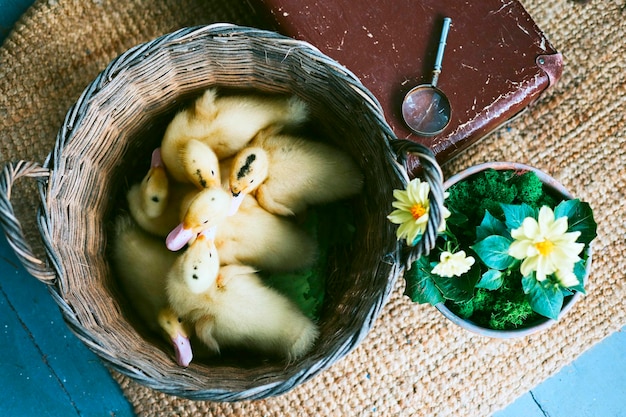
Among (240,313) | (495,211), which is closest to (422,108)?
(495,211)

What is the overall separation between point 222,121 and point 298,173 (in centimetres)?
15

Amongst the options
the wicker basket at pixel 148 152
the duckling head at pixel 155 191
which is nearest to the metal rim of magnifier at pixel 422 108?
the wicker basket at pixel 148 152

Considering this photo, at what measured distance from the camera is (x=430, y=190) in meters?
0.76

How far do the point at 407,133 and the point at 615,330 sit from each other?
0.59 meters

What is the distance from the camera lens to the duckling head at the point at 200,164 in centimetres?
91

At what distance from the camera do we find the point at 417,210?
2.50 feet

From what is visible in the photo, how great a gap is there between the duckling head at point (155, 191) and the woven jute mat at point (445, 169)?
30 centimetres

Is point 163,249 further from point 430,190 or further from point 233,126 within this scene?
point 430,190

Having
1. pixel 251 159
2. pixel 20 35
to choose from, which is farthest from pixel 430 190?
pixel 20 35


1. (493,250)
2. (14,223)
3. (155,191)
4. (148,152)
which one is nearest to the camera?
(14,223)

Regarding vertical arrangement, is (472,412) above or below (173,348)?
below

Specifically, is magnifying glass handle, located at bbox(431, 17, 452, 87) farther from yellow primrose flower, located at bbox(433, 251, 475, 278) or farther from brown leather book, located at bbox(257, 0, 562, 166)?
yellow primrose flower, located at bbox(433, 251, 475, 278)

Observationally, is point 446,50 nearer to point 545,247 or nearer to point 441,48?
point 441,48

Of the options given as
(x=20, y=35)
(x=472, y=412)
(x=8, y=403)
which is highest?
(x=20, y=35)
